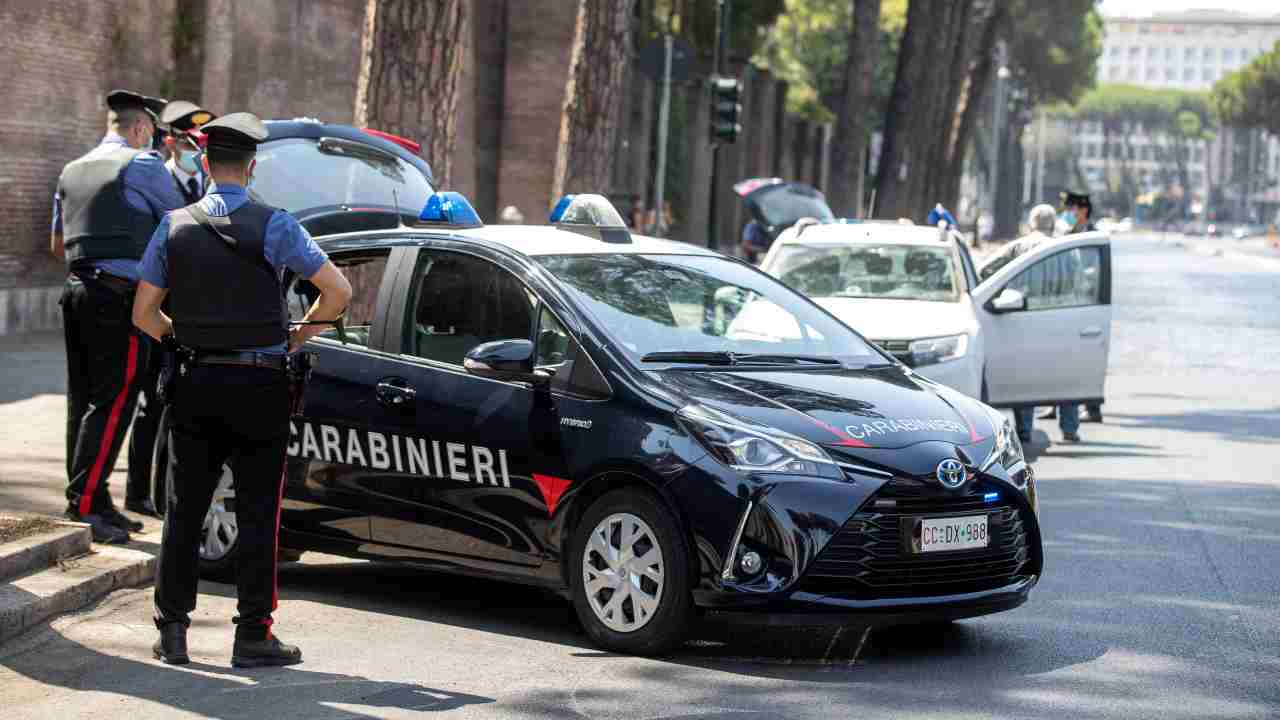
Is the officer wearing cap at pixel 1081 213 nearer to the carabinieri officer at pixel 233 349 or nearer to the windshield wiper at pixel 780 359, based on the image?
the windshield wiper at pixel 780 359

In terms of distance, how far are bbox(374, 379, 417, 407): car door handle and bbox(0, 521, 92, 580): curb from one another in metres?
1.48

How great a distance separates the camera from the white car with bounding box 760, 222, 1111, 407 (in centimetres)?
1464

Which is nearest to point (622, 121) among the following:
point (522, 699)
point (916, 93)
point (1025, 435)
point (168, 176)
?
point (916, 93)

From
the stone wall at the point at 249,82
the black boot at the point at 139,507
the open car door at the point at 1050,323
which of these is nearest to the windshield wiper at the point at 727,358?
the black boot at the point at 139,507

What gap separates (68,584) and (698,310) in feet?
8.86

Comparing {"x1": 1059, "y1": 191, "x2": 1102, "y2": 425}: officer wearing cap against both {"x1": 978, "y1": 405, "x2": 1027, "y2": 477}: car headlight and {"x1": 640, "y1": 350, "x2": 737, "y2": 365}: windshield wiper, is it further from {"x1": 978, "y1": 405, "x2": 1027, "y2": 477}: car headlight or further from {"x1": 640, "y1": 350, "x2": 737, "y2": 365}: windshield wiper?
{"x1": 640, "y1": 350, "x2": 737, "y2": 365}: windshield wiper

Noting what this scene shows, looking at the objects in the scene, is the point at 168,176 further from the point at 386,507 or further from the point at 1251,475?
the point at 1251,475

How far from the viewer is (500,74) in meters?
34.0

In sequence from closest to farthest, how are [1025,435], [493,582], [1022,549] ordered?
[1022,549] → [493,582] → [1025,435]

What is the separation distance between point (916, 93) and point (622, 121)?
25.3 ft

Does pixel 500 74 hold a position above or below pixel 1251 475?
above

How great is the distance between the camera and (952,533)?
7.37 metres

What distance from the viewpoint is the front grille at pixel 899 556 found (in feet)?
23.4

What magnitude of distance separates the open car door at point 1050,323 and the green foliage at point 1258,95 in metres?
138
